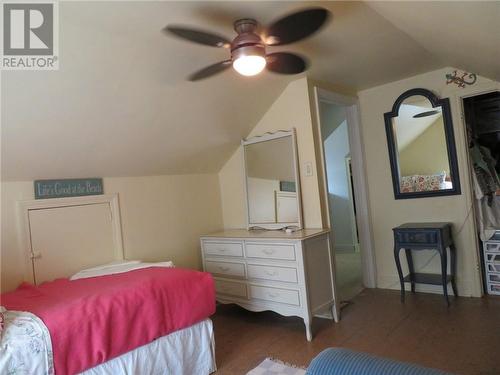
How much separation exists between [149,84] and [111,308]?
149 cm

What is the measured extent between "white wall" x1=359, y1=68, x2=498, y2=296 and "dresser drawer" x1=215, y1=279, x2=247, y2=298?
1.72m

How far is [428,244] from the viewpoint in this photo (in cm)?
329

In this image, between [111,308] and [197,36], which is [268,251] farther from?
[197,36]

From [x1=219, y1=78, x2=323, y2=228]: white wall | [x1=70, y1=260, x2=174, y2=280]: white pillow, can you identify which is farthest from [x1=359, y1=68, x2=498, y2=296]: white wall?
[x1=70, y1=260, x2=174, y2=280]: white pillow

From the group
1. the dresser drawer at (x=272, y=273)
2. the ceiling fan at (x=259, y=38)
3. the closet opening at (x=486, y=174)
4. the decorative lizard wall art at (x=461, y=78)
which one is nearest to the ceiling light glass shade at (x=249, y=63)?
the ceiling fan at (x=259, y=38)

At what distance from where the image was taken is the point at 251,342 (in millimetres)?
2820

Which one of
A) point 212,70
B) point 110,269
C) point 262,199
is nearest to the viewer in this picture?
point 212,70

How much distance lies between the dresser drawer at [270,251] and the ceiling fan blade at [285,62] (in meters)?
1.37

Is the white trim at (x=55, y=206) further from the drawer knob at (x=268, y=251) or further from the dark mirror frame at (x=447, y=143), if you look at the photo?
the dark mirror frame at (x=447, y=143)

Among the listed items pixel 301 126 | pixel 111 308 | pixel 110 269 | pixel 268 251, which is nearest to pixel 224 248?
pixel 268 251

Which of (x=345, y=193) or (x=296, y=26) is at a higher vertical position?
(x=296, y=26)

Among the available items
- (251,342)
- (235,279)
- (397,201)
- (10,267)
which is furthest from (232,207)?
(10,267)

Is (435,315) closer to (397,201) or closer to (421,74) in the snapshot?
(397,201)

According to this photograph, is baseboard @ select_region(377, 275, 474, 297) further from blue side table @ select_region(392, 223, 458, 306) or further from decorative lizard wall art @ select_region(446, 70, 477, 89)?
decorative lizard wall art @ select_region(446, 70, 477, 89)
